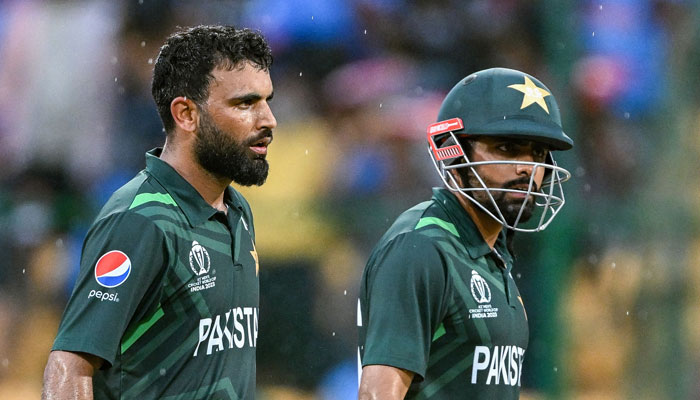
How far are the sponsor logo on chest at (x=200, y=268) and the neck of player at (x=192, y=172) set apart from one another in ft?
0.70

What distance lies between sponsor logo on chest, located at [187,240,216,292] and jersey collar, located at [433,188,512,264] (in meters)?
0.68

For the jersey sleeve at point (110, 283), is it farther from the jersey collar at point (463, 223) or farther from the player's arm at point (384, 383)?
the jersey collar at point (463, 223)

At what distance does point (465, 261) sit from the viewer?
3033 mm

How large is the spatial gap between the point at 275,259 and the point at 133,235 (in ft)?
9.42

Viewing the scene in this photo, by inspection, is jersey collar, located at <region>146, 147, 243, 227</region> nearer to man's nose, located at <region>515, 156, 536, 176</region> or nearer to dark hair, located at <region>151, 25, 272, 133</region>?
dark hair, located at <region>151, 25, 272, 133</region>

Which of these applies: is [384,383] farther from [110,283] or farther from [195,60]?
[195,60]

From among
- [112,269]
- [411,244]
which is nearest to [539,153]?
[411,244]

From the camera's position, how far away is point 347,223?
19.0 ft

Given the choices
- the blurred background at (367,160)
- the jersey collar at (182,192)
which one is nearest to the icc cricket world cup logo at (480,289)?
the jersey collar at (182,192)

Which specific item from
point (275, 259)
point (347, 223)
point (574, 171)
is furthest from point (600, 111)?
point (275, 259)

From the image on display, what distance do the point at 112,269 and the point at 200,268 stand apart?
0.91 ft

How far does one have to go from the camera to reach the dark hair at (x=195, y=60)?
3.21 metres

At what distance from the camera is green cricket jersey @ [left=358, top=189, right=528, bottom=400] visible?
9.18 feet

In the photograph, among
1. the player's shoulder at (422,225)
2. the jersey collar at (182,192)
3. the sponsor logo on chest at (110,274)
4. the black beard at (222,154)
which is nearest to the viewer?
the sponsor logo on chest at (110,274)
